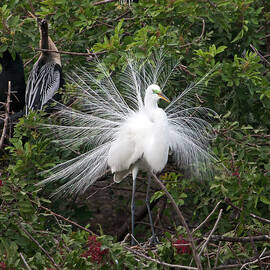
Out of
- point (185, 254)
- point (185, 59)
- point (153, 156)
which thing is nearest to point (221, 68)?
point (185, 59)

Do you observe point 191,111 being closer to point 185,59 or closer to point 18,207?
point 185,59

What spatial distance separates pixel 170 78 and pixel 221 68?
0.44 meters

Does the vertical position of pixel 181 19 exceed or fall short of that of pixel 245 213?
it exceeds it

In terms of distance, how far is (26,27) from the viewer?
4.38 meters

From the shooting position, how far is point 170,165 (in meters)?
4.70

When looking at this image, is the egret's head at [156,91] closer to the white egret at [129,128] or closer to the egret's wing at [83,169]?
the white egret at [129,128]

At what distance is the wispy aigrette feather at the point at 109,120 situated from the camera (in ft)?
13.3

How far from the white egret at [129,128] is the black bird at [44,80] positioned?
2.42 ft

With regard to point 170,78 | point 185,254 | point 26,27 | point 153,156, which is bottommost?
point 185,254

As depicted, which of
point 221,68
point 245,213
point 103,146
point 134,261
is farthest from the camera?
point 103,146

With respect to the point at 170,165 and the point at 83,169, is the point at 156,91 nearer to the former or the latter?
the point at 83,169

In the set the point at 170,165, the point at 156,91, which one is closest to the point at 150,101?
the point at 156,91

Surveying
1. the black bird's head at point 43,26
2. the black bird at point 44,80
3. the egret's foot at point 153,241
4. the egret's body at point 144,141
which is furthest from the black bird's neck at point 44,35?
the egret's foot at point 153,241

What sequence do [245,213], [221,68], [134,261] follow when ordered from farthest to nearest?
[221,68], [245,213], [134,261]
